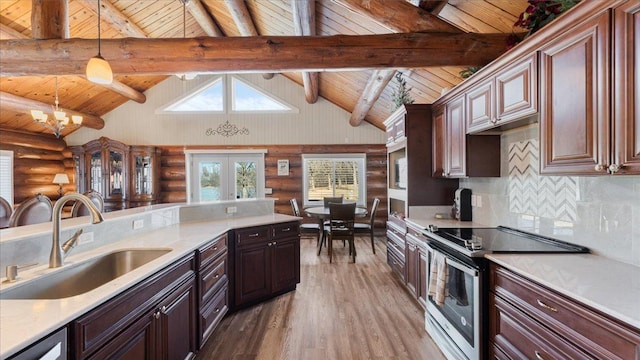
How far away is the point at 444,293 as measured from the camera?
2.21 metres

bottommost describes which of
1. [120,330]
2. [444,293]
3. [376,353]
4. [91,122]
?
[376,353]

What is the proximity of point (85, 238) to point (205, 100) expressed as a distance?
580cm

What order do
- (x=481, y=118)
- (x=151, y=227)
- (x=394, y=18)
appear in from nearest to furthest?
(x=481, y=118), (x=151, y=227), (x=394, y=18)

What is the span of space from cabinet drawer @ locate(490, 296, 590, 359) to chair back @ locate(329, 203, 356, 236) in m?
2.85

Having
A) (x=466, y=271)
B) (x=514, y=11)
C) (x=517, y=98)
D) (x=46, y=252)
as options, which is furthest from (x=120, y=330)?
(x=514, y=11)

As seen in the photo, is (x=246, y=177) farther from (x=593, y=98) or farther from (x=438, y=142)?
(x=593, y=98)

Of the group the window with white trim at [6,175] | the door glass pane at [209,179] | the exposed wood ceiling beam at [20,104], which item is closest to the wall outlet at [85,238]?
the exposed wood ceiling beam at [20,104]

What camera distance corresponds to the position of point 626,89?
123cm

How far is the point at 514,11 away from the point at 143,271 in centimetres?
330

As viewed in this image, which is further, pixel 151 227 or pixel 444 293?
pixel 151 227

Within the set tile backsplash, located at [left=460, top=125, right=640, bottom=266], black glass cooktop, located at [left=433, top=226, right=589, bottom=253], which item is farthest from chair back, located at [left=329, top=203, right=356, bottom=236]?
black glass cooktop, located at [left=433, top=226, right=589, bottom=253]

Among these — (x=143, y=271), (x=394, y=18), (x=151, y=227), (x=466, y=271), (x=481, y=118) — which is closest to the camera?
(x=143, y=271)

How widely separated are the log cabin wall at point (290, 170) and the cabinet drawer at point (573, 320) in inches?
212

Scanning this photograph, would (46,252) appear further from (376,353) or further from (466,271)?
(466,271)
